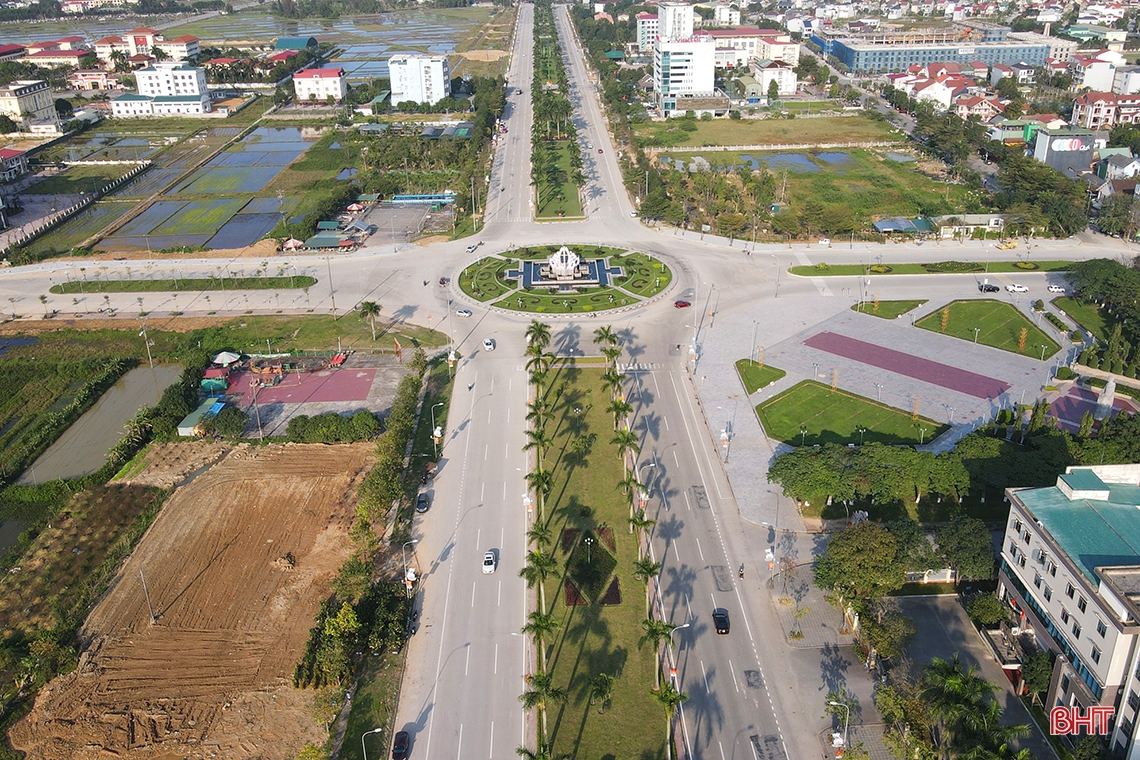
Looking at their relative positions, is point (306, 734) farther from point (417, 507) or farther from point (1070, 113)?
point (1070, 113)

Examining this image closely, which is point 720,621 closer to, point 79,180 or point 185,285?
point 185,285

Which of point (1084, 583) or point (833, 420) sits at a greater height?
point (1084, 583)

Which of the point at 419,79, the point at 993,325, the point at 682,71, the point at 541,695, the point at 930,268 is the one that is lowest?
the point at 541,695

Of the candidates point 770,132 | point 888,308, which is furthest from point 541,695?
point 770,132

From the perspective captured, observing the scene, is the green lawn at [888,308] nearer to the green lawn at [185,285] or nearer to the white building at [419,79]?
the green lawn at [185,285]

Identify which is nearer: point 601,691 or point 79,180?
point 601,691

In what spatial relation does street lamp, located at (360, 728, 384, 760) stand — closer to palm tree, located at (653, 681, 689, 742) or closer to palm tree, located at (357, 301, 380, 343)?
palm tree, located at (653, 681, 689, 742)

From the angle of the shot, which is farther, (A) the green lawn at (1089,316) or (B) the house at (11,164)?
(B) the house at (11,164)

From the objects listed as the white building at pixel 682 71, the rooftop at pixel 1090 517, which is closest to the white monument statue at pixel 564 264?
the rooftop at pixel 1090 517

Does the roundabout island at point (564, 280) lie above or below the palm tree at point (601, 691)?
above
